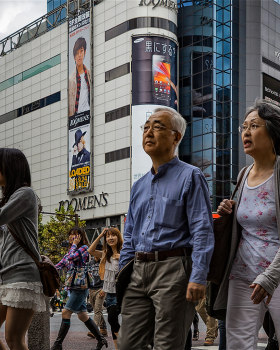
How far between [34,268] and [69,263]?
18.9ft

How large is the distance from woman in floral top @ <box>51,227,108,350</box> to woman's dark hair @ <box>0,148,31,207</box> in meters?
5.26

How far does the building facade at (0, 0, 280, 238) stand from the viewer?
5684 centimetres

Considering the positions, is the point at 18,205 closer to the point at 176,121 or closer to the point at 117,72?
the point at 176,121

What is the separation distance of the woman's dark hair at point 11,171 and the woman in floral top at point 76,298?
526 cm

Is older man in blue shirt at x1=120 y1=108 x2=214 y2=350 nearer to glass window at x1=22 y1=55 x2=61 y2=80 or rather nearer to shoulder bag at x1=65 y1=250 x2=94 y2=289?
shoulder bag at x1=65 y1=250 x2=94 y2=289

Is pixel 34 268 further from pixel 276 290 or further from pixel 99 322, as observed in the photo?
pixel 99 322

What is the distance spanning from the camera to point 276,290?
4.30 meters

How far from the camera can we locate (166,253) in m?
4.43

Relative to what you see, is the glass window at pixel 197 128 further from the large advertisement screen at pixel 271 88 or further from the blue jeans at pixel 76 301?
the blue jeans at pixel 76 301

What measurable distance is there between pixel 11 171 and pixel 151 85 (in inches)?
2000

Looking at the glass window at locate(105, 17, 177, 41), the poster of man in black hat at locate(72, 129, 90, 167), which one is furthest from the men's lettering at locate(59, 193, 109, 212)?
the glass window at locate(105, 17, 177, 41)

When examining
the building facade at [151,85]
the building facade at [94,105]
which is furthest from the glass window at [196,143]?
the building facade at [94,105]

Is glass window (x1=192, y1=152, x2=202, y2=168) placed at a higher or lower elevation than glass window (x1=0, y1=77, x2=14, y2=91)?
lower

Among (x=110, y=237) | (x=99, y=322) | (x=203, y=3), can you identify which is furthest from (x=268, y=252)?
(x=203, y=3)
